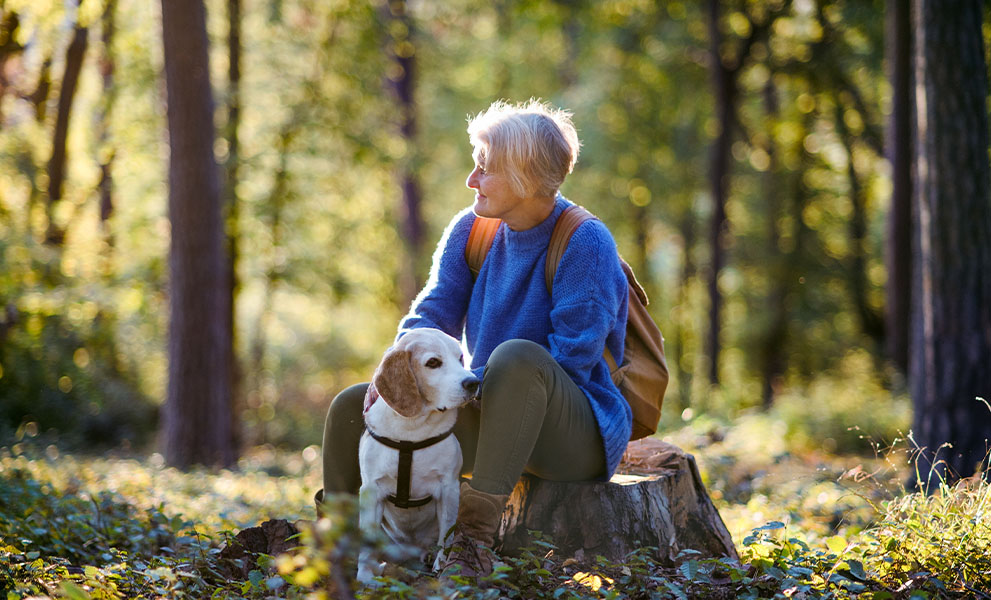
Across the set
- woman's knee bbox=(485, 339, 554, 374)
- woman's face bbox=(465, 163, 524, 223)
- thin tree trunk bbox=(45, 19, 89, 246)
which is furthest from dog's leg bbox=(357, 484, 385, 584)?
thin tree trunk bbox=(45, 19, 89, 246)

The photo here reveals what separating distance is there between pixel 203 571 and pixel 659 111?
1552cm

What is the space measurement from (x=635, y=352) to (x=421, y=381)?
1.15 metres

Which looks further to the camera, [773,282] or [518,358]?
[773,282]

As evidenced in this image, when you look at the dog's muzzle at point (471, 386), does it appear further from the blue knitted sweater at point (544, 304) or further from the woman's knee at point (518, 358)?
the blue knitted sweater at point (544, 304)

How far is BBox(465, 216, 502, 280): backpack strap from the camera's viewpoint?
3.83m

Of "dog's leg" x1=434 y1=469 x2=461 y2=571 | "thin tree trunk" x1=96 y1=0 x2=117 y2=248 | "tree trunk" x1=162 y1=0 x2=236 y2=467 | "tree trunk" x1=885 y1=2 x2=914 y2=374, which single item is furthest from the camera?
"thin tree trunk" x1=96 y1=0 x2=117 y2=248

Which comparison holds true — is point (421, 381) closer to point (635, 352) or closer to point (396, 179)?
point (635, 352)

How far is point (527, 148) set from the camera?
3518 millimetres

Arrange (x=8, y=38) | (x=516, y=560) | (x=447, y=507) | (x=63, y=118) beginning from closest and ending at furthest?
(x=516, y=560)
(x=447, y=507)
(x=8, y=38)
(x=63, y=118)

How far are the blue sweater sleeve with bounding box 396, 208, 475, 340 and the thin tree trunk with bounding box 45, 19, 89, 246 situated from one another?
34.6 feet

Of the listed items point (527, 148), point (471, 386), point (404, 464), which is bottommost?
point (404, 464)

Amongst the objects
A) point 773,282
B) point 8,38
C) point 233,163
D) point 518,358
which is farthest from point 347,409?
point 773,282

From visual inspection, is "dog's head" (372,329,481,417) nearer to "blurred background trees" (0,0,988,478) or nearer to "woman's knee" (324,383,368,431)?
"woman's knee" (324,383,368,431)

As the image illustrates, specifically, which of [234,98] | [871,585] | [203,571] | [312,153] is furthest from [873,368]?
[203,571]
